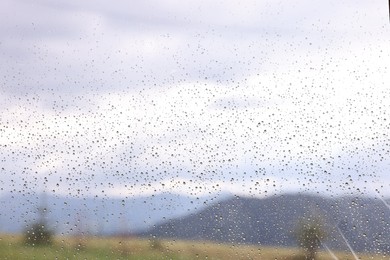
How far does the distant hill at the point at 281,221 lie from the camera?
6.80 meters

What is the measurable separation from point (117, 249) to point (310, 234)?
1512 millimetres

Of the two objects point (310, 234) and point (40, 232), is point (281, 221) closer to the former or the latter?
point (310, 234)

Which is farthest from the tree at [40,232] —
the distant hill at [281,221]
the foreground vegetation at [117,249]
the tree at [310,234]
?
the tree at [310,234]

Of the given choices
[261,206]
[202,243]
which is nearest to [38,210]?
[202,243]

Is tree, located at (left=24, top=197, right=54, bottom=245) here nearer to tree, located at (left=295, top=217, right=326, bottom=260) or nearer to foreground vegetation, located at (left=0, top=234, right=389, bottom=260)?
foreground vegetation, located at (left=0, top=234, right=389, bottom=260)

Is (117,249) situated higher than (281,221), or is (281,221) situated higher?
(281,221)

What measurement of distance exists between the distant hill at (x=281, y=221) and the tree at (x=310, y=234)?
0.15 ft

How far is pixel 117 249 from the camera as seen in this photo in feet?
22.1

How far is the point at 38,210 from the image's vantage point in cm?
661


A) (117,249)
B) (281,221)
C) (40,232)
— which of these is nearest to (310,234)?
(281,221)

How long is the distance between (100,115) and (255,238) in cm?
151

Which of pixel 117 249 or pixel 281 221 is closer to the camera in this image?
pixel 117 249

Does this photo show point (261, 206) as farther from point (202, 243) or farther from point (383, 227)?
point (383, 227)

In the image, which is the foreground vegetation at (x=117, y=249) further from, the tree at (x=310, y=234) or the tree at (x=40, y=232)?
the tree at (x=310, y=234)
